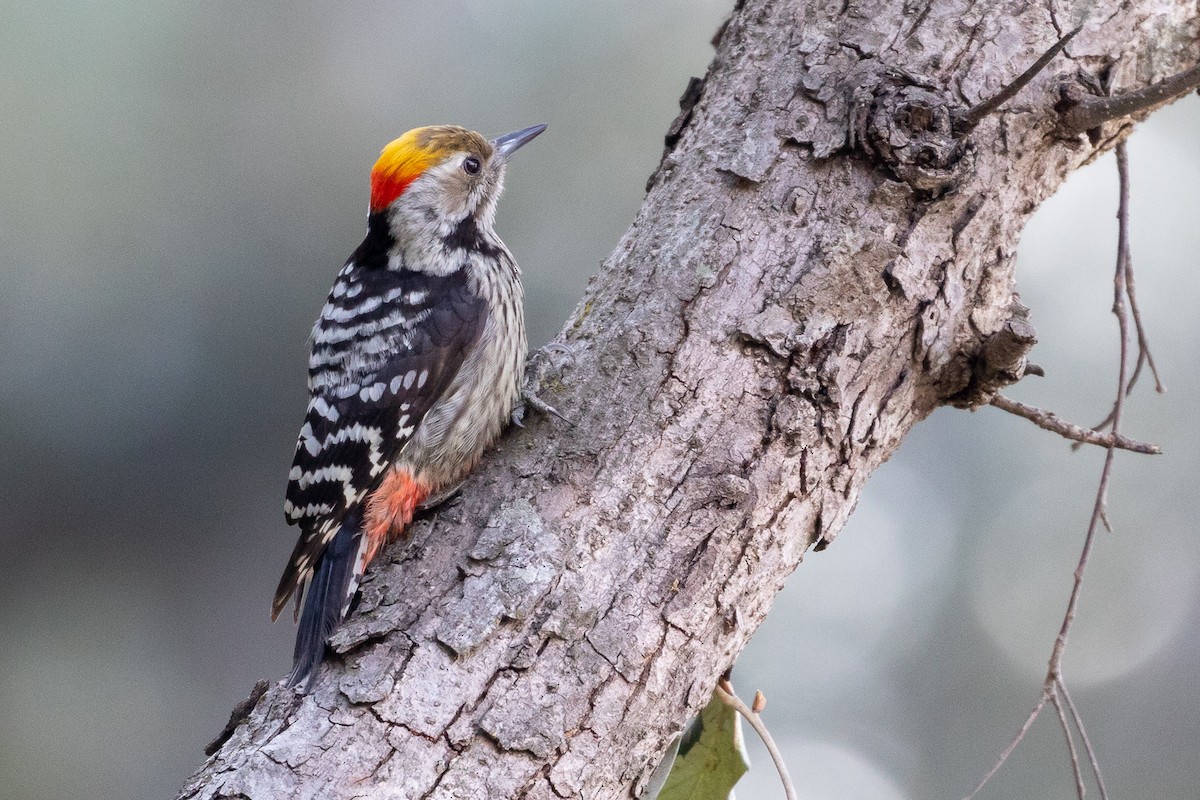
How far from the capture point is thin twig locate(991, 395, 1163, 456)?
231 cm

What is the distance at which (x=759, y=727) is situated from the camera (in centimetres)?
237

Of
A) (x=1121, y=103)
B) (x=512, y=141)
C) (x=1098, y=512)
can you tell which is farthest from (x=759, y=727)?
(x=512, y=141)

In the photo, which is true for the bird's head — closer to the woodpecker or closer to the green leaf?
the woodpecker

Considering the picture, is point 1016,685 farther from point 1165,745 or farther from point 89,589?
point 89,589

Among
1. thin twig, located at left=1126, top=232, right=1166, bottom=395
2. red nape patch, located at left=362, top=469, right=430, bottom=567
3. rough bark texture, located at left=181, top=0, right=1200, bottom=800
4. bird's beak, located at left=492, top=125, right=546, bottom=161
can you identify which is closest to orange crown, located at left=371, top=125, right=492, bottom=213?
bird's beak, located at left=492, top=125, right=546, bottom=161

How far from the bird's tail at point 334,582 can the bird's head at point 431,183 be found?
1143mm

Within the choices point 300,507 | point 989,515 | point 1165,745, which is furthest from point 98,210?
point 1165,745

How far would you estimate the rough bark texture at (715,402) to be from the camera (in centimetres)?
191

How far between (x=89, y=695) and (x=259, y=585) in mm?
883

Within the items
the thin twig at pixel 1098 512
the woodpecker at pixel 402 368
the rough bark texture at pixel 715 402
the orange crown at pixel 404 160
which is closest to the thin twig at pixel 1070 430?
the thin twig at pixel 1098 512

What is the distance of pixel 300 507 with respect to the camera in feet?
9.46

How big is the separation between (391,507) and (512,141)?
1.65 meters

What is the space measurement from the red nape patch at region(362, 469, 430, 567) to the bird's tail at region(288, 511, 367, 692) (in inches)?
1.1

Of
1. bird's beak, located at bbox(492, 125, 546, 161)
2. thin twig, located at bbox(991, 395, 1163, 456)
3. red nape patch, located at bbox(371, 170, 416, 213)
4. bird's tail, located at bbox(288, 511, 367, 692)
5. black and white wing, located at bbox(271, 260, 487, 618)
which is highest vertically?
bird's beak, located at bbox(492, 125, 546, 161)
